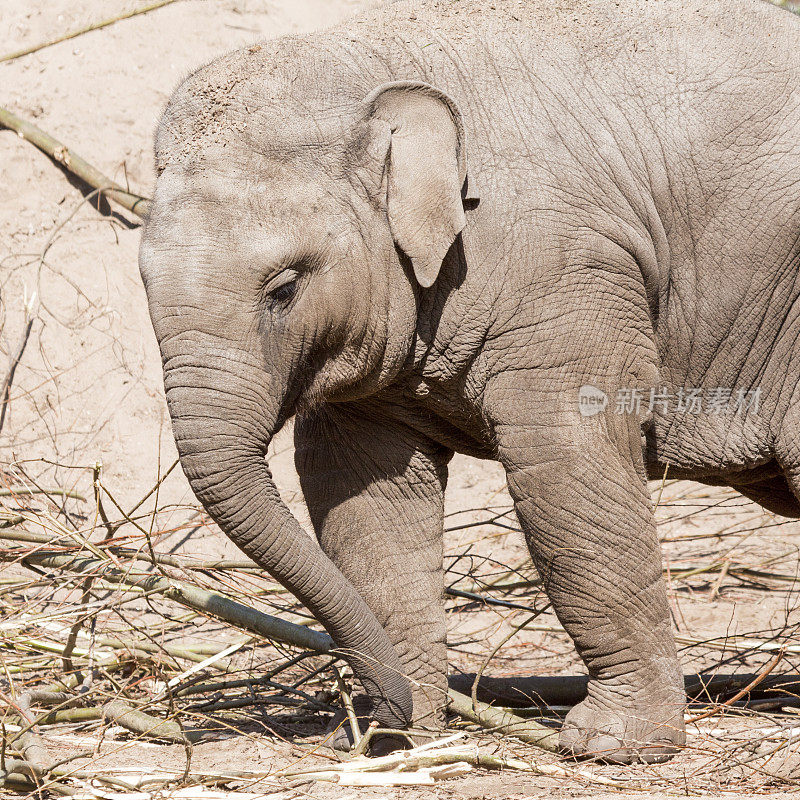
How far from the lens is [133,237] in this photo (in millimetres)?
6836

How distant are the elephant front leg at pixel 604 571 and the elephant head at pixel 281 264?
1.77ft

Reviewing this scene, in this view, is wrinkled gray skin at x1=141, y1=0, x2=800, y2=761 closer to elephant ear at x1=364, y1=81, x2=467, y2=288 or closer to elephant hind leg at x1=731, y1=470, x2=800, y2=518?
elephant ear at x1=364, y1=81, x2=467, y2=288

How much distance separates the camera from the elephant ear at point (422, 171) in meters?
3.30

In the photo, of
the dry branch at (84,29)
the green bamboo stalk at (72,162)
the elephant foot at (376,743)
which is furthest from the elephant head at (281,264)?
the dry branch at (84,29)

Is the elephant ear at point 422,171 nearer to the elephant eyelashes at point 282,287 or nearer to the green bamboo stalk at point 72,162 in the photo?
the elephant eyelashes at point 282,287

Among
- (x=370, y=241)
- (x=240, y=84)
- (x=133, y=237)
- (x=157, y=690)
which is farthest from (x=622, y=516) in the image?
(x=133, y=237)

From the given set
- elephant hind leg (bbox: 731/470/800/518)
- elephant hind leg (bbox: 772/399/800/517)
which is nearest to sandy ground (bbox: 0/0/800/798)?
elephant hind leg (bbox: 731/470/800/518)

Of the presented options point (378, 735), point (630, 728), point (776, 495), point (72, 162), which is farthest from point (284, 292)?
point (72, 162)

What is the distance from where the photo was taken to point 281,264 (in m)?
3.19

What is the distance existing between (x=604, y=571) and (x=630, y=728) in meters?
0.48

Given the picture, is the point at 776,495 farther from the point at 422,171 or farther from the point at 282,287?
the point at 282,287

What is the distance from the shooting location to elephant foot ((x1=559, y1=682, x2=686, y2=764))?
11.8 feet

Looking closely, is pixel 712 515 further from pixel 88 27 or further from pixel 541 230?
pixel 88 27

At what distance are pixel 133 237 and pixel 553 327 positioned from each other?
3982 mm
